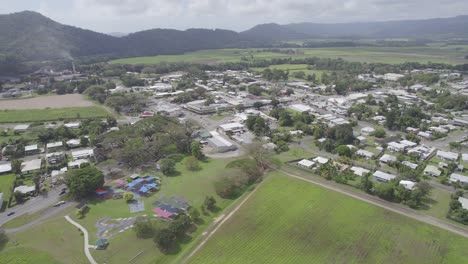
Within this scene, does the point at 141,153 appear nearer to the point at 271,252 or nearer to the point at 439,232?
the point at 271,252

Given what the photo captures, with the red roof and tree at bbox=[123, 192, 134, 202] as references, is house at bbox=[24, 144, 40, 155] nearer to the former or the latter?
tree at bbox=[123, 192, 134, 202]

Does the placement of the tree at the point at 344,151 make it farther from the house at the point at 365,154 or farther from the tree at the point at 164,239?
the tree at the point at 164,239

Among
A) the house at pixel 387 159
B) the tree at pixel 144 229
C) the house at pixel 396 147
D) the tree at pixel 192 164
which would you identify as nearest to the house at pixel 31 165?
the tree at pixel 192 164

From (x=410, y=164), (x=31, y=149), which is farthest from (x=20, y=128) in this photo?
(x=410, y=164)

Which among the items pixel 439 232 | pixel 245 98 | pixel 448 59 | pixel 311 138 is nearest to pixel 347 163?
pixel 311 138

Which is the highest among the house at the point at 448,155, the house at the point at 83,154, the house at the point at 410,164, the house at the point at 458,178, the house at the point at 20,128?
the house at the point at 20,128

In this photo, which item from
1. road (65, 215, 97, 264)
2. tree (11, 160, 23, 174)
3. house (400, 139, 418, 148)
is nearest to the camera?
road (65, 215, 97, 264)

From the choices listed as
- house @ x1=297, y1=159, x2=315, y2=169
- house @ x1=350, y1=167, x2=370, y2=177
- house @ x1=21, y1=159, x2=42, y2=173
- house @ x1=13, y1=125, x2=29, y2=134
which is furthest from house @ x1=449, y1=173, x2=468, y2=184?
house @ x1=13, y1=125, x2=29, y2=134
